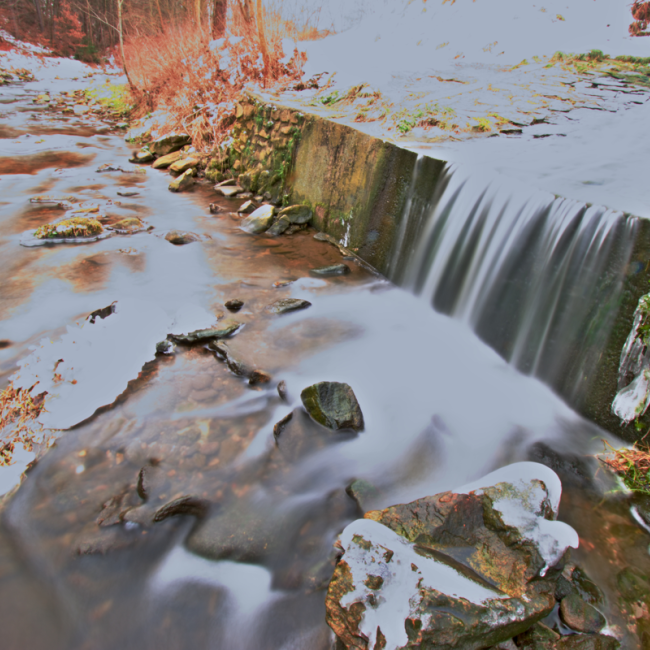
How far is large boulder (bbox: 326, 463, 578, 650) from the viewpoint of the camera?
1.47m

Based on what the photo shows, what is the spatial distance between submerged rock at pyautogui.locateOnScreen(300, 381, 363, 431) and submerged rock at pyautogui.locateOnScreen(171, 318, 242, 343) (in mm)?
1056

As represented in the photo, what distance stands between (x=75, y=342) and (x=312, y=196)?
3558 mm

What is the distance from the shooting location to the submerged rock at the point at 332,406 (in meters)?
2.74

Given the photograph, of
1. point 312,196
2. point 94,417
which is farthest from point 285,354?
point 312,196

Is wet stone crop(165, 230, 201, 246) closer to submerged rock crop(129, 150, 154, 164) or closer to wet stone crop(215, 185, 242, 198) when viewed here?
wet stone crop(215, 185, 242, 198)

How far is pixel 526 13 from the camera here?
801 cm

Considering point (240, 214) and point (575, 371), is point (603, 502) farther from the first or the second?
point (240, 214)

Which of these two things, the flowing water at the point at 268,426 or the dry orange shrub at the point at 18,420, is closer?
the flowing water at the point at 268,426

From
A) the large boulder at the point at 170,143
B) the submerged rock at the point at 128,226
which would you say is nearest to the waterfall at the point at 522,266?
the submerged rock at the point at 128,226

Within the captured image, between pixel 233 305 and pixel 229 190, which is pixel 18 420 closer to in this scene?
pixel 233 305

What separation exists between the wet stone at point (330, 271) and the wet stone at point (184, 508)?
9.65ft

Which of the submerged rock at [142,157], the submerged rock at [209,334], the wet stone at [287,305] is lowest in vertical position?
the submerged rock at [209,334]

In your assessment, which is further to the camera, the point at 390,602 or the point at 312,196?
the point at 312,196

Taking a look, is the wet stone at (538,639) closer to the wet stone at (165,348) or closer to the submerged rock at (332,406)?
the submerged rock at (332,406)
